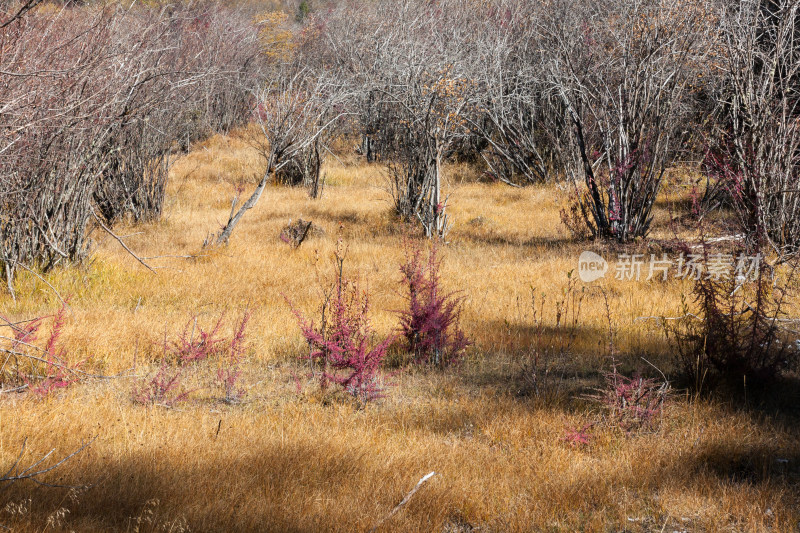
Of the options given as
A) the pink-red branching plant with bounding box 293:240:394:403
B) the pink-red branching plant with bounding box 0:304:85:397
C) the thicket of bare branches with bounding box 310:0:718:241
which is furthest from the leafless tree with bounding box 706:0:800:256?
the pink-red branching plant with bounding box 0:304:85:397

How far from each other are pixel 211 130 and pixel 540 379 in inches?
700

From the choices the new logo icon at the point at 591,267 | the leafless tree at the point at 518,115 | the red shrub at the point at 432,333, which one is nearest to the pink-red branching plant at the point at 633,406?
the red shrub at the point at 432,333

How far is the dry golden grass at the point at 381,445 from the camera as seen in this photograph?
2361mm

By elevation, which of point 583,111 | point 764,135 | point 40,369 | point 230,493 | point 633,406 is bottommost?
point 40,369

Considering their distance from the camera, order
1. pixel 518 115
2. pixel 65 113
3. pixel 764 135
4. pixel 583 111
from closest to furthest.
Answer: pixel 65 113, pixel 764 135, pixel 583 111, pixel 518 115

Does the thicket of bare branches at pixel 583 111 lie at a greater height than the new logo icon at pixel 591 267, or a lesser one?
greater

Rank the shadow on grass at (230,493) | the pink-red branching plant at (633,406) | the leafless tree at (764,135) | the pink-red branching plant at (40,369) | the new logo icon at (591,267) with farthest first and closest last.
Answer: the new logo icon at (591,267), the leafless tree at (764,135), the pink-red branching plant at (40,369), the pink-red branching plant at (633,406), the shadow on grass at (230,493)

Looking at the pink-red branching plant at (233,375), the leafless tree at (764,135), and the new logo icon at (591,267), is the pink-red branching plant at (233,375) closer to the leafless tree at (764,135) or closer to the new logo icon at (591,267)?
the new logo icon at (591,267)

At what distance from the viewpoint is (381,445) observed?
9.66 ft

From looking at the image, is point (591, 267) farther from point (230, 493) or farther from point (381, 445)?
point (230, 493)

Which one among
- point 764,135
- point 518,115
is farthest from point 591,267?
point 518,115

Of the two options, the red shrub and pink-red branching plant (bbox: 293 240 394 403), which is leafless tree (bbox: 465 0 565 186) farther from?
pink-red branching plant (bbox: 293 240 394 403)

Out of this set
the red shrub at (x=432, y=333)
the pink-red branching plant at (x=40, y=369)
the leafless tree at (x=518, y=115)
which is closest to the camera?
the pink-red branching plant at (x=40, y=369)

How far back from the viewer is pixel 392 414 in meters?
3.37
